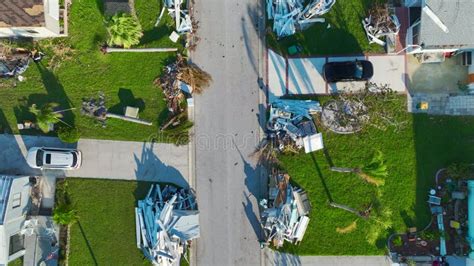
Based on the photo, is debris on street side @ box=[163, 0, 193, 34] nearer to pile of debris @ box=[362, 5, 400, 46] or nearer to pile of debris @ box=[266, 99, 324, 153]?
pile of debris @ box=[266, 99, 324, 153]

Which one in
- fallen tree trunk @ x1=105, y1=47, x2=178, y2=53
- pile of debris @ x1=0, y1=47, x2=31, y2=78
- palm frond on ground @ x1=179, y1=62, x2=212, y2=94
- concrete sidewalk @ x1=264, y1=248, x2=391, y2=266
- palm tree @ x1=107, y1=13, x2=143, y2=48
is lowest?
concrete sidewalk @ x1=264, y1=248, x2=391, y2=266

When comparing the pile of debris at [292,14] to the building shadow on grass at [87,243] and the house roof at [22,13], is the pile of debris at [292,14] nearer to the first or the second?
the house roof at [22,13]

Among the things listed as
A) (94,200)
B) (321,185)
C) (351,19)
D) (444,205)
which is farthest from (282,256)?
(351,19)

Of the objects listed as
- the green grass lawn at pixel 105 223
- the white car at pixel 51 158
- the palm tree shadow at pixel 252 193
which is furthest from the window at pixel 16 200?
the palm tree shadow at pixel 252 193

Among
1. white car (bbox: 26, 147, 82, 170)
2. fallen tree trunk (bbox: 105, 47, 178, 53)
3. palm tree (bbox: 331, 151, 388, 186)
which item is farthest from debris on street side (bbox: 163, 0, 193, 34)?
palm tree (bbox: 331, 151, 388, 186)

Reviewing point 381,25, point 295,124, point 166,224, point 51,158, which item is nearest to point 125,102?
point 51,158
